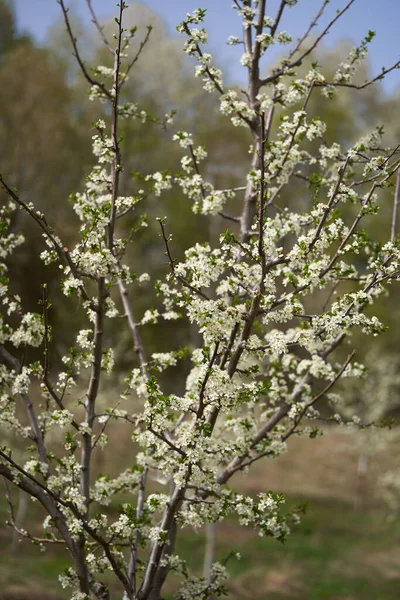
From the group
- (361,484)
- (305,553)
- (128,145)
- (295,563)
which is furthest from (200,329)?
(128,145)

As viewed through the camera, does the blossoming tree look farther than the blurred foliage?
No

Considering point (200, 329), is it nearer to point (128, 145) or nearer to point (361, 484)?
point (361, 484)

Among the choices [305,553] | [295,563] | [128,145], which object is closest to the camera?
[295,563]

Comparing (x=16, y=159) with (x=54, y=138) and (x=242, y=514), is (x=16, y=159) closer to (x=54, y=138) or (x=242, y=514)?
(x=54, y=138)

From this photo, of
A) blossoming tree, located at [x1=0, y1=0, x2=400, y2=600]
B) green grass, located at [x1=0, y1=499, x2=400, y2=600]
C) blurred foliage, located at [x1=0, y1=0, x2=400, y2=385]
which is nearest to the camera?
blossoming tree, located at [x1=0, y1=0, x2=400, y2=600]

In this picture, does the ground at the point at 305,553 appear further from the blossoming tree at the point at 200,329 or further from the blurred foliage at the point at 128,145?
the blossoming tree at the point at 200,329

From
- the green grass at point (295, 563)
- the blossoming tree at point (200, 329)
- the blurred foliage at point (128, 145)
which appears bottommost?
the blossoming tree at point (200, 329)

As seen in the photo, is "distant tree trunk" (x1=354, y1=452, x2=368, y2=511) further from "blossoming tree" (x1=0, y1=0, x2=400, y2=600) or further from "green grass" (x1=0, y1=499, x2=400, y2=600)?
"blossoming tree" (x1=0, y1=0, x2=400, y2=600)

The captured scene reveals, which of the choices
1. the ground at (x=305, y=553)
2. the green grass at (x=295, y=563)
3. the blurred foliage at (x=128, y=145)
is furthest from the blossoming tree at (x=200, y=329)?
the blurred foliage at (x=128, y=145)

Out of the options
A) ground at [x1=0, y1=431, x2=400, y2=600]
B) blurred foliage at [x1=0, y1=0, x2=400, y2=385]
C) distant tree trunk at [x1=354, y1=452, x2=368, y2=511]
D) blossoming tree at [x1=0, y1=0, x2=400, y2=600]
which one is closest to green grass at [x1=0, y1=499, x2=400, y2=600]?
ground at [x1=0, y1=431, x2=400, y2=600]

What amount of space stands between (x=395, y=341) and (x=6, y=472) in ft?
78.8

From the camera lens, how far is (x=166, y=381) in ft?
67.3

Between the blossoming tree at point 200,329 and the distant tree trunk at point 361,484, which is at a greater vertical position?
A: the distant tree trunk at point 361,484

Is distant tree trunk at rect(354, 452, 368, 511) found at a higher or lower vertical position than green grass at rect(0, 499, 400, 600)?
higher
